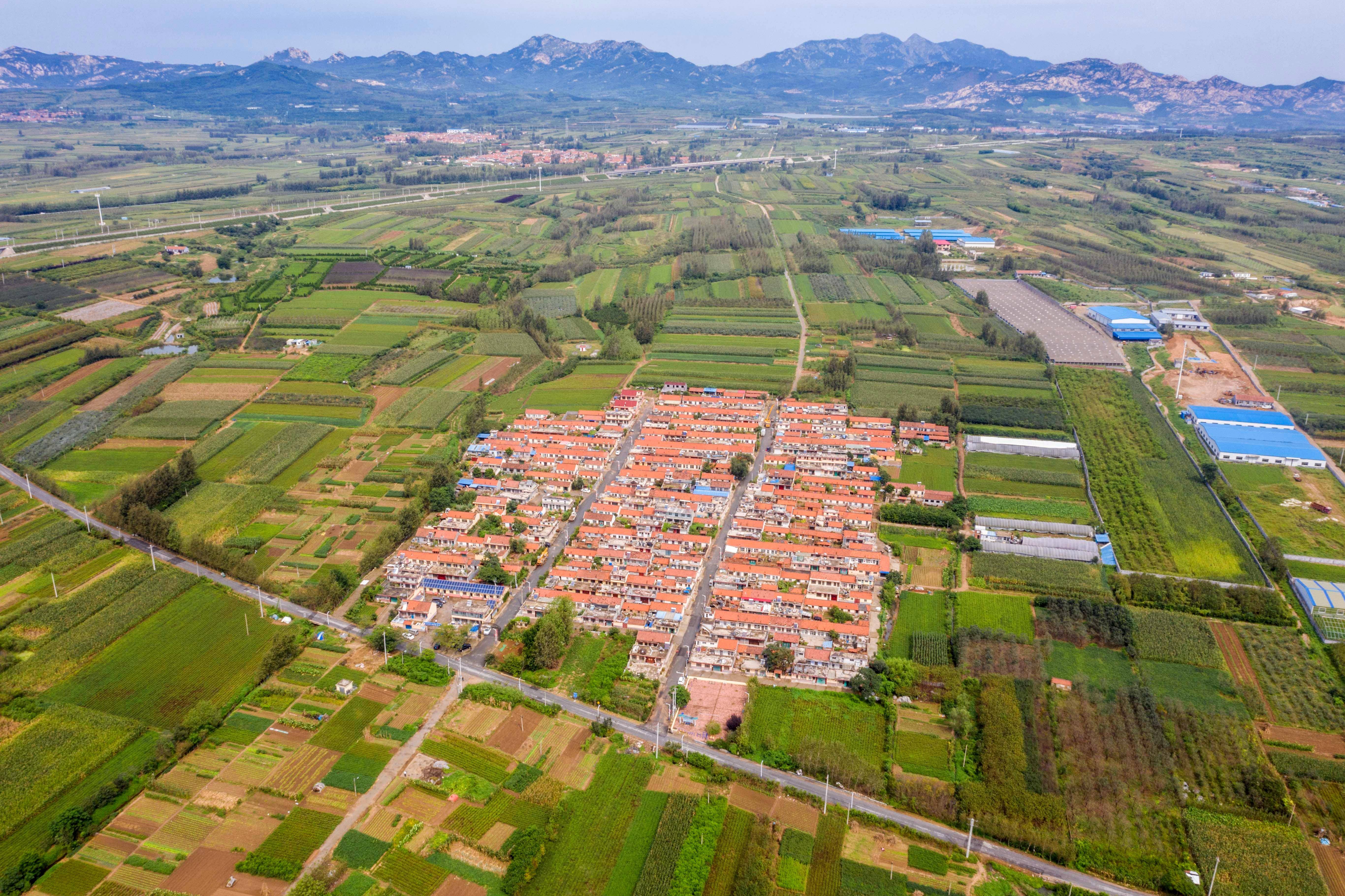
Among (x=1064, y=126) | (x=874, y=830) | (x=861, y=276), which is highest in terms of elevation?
(x=1064, y=126)

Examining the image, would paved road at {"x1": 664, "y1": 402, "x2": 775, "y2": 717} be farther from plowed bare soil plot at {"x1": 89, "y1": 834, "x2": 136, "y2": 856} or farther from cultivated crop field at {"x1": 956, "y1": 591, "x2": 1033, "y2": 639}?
plowed bare soil plot at {"x1": 89, "y1": 834, "x2": 136, "y2": 856}

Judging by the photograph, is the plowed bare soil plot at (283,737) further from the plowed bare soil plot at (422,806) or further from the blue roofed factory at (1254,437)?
the blue roofed factory at (1254,437)

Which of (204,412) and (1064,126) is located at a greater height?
(1064,126)

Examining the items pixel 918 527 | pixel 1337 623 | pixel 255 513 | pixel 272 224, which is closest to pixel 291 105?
pixel 272 224

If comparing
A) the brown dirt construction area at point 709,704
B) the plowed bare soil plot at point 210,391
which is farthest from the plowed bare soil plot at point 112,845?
the plowed bare soil plot at point 210,391

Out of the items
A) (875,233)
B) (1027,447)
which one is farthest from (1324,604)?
(875,233)

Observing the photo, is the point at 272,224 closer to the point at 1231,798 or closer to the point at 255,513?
the point at 255,513
